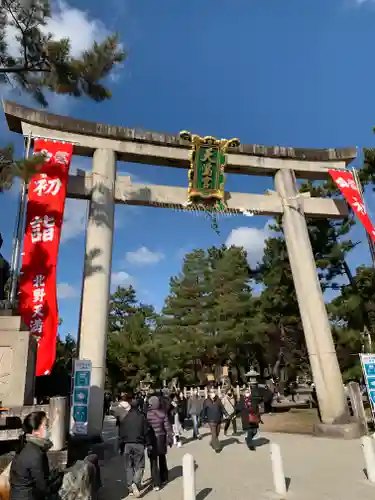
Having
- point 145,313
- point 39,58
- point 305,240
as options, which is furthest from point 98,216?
point 145,313

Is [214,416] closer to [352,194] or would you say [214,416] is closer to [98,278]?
[98,278]

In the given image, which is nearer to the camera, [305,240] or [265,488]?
[265,488]

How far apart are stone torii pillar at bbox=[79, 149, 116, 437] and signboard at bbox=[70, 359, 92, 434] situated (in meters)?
0.92

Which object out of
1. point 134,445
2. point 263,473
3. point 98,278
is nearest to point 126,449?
point 134,445

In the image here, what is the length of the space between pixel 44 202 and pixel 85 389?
5099 mm

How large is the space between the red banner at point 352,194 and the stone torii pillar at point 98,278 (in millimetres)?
7911

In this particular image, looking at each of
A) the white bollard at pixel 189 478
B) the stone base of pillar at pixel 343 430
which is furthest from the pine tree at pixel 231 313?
the white bollard at pixel 189 478

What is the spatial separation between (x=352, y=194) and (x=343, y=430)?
7601 mm

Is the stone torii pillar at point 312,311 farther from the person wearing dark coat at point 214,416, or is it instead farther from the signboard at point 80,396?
the signboard at point 80,396

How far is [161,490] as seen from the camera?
5766mm

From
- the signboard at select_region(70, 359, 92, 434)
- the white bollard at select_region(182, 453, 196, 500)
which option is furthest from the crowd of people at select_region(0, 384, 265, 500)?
the signboard at select_region(70, 359, 92, 434)

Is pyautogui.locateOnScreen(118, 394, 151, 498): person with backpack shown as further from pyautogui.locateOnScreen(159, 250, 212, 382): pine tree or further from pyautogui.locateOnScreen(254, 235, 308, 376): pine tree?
pyautogui.locateOnScreen(159, 250, 212, 382): pine tree

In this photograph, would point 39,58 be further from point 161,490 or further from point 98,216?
point 161,490

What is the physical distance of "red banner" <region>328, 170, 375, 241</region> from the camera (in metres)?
12.7
